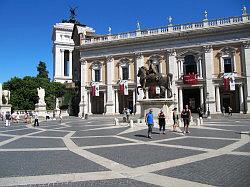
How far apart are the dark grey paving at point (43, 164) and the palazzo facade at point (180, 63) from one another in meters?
32.8

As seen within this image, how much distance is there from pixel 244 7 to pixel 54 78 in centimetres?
6657

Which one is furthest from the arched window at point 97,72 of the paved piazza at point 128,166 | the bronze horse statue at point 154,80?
the paved piazza at point 128,166

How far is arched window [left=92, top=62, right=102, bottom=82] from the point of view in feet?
183

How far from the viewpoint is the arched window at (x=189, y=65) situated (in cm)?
4975

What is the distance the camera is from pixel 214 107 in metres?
46.7

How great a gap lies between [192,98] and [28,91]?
3555cm

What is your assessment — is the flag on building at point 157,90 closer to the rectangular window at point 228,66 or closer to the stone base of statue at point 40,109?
the rectangular window at point 228,66

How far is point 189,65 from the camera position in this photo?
50.1 m

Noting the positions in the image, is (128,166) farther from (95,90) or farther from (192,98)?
(95,90)

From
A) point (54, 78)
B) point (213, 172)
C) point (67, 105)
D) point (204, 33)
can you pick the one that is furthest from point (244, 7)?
point (54, 78)

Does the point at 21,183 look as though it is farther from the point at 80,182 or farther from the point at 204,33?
the point at 204,33

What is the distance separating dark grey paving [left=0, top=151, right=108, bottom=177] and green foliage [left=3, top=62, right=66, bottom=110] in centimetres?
5028

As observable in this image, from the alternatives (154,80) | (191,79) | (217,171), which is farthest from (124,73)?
(217,171)

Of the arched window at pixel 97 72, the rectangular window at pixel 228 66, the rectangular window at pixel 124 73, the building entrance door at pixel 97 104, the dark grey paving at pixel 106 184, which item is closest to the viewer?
the dark grey paving at pixel 106 184
